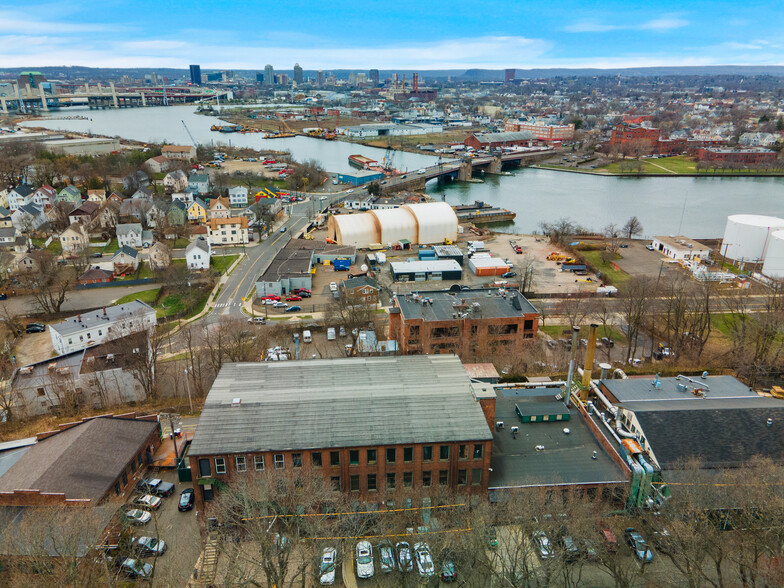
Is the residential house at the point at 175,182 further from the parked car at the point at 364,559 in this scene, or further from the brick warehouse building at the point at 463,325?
the parked car at the point at 364,559

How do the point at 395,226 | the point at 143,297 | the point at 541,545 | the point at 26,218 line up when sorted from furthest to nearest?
the point at 26,218 < the point at 395,226 < the point at 143,297 < the point at 541,545

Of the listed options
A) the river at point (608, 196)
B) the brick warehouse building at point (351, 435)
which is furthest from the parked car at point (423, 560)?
the river at point (608, 196)

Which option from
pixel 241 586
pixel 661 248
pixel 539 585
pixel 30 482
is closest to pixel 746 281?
pixel 661 248

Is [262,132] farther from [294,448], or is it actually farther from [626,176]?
[294,448]

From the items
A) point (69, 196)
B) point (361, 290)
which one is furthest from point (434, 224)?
point (69, 196)

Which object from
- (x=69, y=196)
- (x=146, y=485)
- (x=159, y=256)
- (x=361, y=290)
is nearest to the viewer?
(x=146, y=485)

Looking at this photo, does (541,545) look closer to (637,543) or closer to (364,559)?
(637,543)
